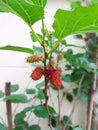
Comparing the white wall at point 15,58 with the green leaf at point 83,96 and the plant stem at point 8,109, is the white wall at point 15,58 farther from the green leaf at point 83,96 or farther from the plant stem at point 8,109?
the plant stem at point 8,109

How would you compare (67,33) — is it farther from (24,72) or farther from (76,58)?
(24,72)

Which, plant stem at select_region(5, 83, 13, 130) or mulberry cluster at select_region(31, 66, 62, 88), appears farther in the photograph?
plant stem at select_region(5, 83, 13, 130)

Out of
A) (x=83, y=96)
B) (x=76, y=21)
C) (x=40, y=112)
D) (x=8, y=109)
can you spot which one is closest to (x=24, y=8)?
(x=76, y=21)

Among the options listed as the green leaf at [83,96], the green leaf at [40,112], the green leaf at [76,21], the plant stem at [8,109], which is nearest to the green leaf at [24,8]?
the green leaf at [76,21]

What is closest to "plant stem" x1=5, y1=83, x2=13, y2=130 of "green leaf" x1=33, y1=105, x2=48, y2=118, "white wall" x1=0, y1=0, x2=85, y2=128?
"green leaf" x1=33, y1=105, x2=48, y2=118

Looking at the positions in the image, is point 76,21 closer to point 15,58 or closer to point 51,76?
point 51,76

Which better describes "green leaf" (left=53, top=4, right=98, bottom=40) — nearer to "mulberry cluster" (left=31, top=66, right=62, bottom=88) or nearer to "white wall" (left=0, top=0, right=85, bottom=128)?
"mulberry cluster" (left=31, top=66, right=62, bottom=88)
